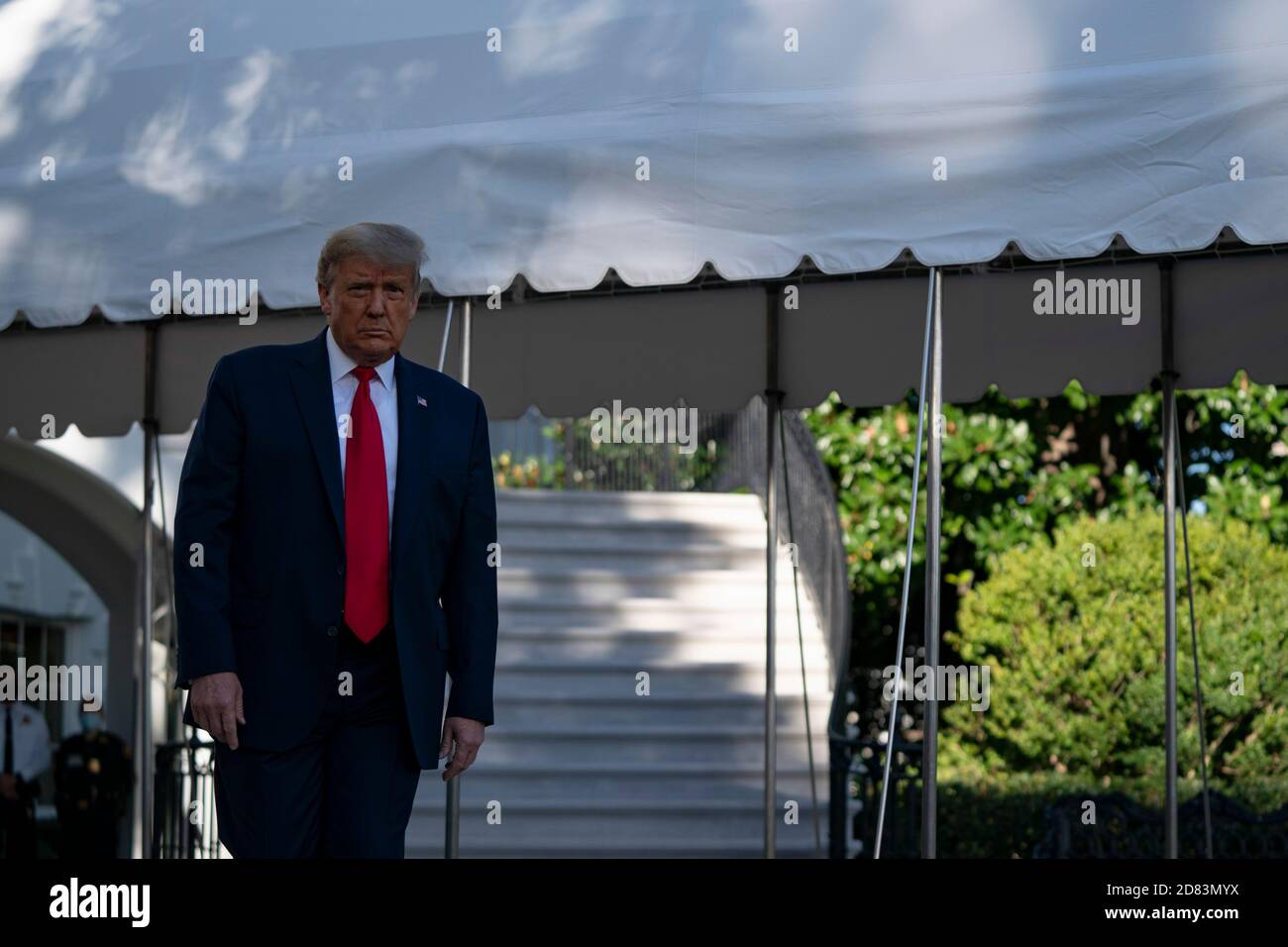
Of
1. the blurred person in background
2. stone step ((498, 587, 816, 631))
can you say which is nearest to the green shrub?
stone step ((498, 587, 816, 631))

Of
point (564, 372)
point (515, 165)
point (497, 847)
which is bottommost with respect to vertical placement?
point (497, 847)

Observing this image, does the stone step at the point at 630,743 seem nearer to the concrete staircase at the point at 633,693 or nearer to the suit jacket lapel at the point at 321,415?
the concrete staircase at the point at 633,693

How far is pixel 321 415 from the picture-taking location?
3.39 m

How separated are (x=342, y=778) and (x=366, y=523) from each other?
50 centimetres

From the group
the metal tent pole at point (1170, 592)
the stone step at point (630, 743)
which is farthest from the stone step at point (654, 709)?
the metal tent pole at point (1170, 592)

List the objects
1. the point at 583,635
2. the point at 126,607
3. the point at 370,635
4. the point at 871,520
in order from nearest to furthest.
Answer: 1. the point at 370,635
2. the point at 583,635
3. the point at 126,607
4. the point at 871,520

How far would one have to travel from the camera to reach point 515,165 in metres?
4.78

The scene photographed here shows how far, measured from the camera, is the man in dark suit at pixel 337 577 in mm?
3215

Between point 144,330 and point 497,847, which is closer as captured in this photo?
point 144,330

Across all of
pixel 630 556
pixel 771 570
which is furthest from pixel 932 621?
pixel 630 556

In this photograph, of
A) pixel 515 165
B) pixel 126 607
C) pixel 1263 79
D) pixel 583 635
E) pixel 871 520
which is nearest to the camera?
pixel 1263 79
